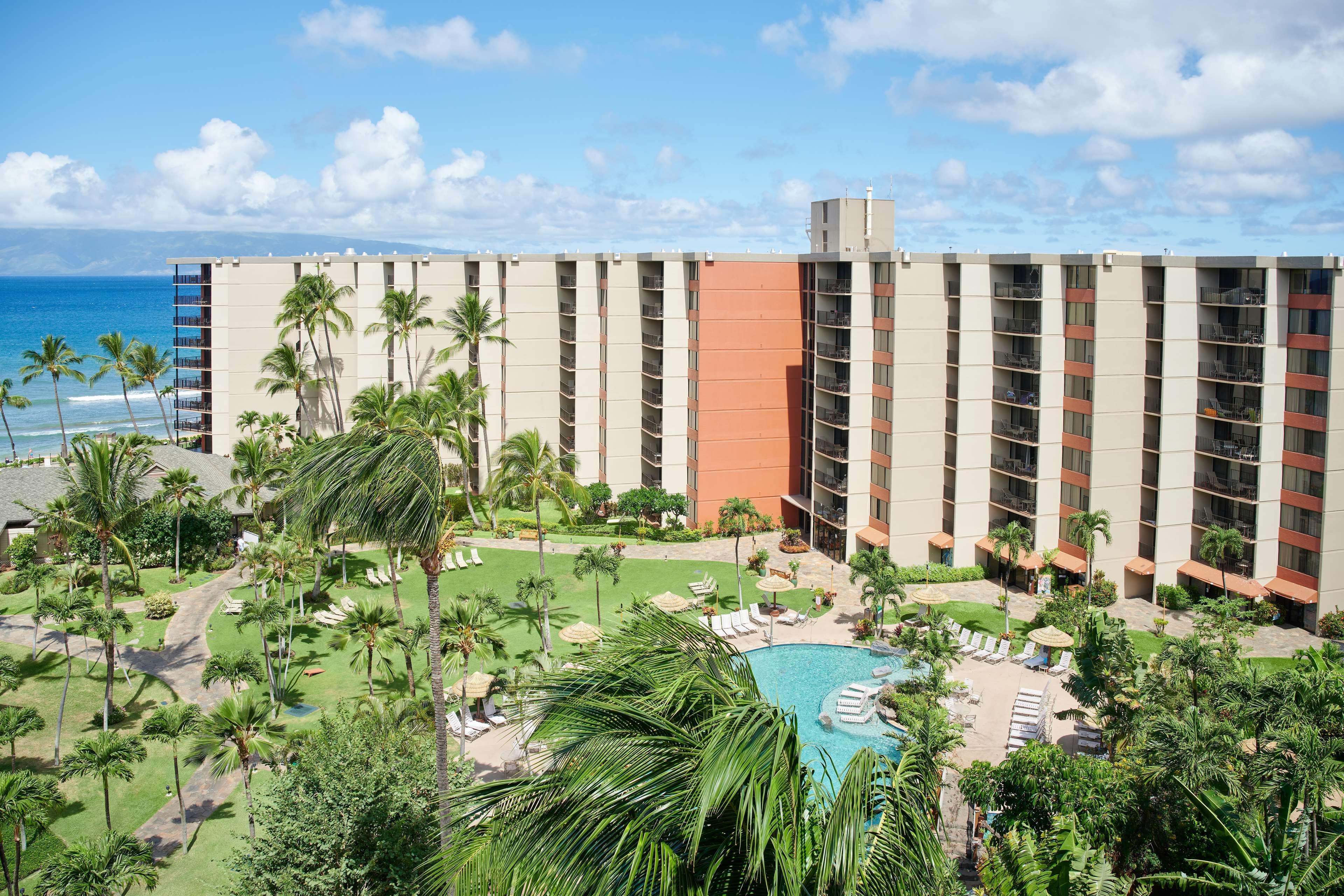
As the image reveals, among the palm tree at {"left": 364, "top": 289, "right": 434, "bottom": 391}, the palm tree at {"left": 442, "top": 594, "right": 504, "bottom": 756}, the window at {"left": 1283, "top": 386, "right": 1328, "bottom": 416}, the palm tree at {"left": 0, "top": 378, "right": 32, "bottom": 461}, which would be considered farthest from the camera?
the palm tree at {"left": 0, "top": 378, "right": 32, "bottom": 461}

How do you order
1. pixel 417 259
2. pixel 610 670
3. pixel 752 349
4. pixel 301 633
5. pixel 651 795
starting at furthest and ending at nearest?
pixel 417 259
pixel 752 349
pixel 301 633
pixel 610 670
pixel 651 795

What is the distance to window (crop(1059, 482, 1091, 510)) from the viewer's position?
41.2 m

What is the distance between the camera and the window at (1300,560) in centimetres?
3666

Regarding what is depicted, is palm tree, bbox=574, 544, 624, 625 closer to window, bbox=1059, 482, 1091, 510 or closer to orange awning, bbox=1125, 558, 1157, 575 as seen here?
window, bbox=1059, 482, 1091, 510

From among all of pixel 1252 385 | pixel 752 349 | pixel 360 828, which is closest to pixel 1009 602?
pixel 1252 385

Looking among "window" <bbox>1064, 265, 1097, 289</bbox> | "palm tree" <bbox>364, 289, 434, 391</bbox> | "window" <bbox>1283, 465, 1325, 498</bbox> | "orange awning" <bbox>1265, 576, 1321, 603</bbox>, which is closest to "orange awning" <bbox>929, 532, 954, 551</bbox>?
"window" <bbox>1064, 265, 1097, 289</bbox>

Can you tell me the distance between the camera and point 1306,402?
120 ft

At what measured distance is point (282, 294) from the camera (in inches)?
2301

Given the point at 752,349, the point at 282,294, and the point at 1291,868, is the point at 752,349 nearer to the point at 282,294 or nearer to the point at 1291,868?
the point at 282,294

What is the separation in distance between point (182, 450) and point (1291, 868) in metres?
51.5

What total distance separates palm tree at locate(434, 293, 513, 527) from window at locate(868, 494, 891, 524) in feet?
65.0

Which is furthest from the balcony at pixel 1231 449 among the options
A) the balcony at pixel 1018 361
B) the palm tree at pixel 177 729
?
the palm tree at pixel 177 729

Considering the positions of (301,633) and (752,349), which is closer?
(301,633)

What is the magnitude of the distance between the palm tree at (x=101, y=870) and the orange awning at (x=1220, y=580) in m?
36.6
